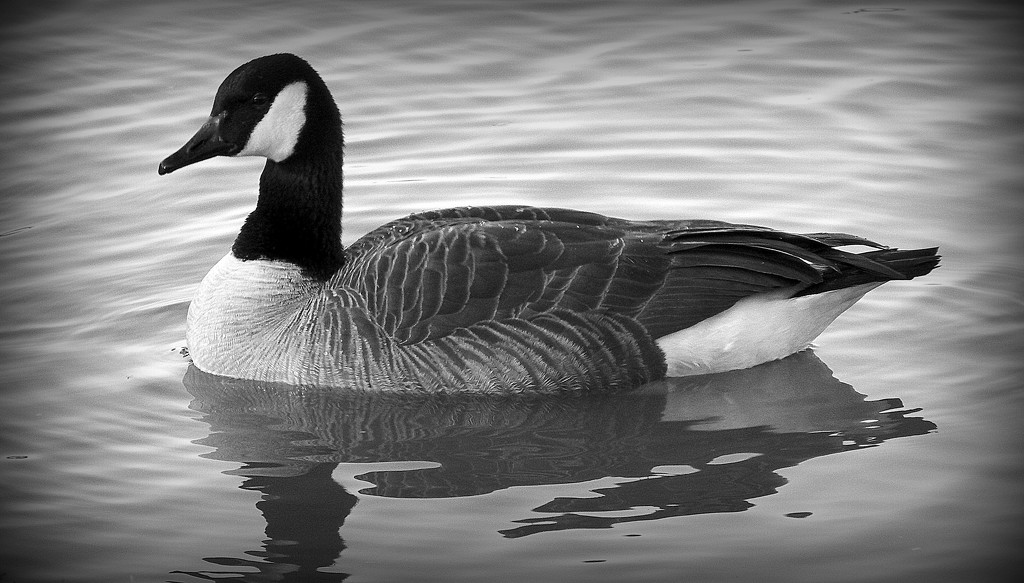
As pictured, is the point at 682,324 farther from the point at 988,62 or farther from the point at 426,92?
the point at 988,62

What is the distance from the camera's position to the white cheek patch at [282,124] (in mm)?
8367

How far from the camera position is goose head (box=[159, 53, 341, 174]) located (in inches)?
329

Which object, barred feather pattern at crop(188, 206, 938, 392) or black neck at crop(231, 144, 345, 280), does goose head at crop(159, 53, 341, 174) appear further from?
barred feather pattern at crop(188, 206, 938, 392)

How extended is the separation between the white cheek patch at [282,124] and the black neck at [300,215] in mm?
105

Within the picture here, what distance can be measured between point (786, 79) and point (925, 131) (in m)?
1.84

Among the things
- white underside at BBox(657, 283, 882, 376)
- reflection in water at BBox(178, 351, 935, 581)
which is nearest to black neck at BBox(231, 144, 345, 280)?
reflection in water at BBox(178, 351, 935, 581)

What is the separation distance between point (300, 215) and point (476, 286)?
137 centimetres

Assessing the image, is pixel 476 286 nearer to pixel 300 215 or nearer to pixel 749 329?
pixel 300 215

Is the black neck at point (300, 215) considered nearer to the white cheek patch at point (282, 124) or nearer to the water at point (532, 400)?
the white cheek patch at point (282, 124)

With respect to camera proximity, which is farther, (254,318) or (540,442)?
(254,318)

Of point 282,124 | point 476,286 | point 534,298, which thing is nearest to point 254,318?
point 282,124

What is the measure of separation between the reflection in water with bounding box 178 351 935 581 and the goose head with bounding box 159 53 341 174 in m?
Result: 1.56

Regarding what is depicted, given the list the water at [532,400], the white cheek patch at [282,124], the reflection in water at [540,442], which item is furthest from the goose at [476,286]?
the water at [532,400]

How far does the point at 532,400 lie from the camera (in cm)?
828
